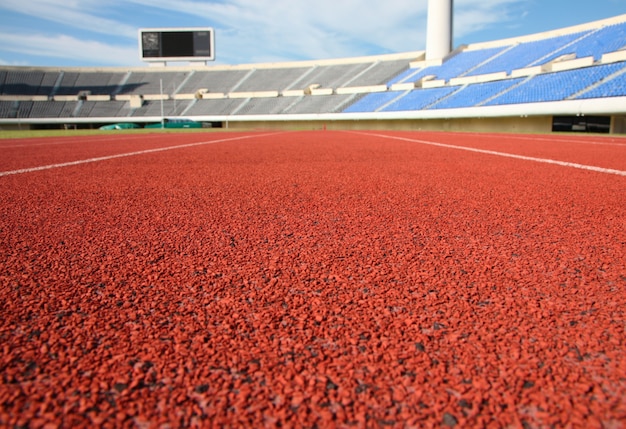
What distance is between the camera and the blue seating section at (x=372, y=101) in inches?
Answer: 1139

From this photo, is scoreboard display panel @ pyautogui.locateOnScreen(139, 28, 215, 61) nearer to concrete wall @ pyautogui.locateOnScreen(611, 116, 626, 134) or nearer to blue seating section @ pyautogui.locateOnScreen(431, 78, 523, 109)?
blue seating section @ pyautogui.locateOnScreen(431, 78, 523, 109)

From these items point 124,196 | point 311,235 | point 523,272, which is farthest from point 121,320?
point 124,196

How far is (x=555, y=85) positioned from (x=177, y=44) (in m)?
32.3

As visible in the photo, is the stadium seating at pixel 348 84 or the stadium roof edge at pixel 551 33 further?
the stadium roof edge at pixel 551 33

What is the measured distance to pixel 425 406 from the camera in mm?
633

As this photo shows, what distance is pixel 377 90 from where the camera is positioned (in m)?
31.4

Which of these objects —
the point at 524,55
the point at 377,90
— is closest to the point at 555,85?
the point at 524,55

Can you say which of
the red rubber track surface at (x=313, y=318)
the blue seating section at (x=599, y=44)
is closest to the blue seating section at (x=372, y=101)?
the blue seating section at (x=599, y=44)

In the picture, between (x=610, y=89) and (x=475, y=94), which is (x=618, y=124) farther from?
(x=475, y=94)

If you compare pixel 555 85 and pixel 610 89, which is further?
pixel 555 85

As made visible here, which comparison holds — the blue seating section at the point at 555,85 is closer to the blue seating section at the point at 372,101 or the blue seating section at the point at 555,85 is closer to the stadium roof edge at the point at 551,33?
the stadium roof edge at the point at 551,33

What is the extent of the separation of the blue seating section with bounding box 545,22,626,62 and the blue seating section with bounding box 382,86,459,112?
19.0 ft

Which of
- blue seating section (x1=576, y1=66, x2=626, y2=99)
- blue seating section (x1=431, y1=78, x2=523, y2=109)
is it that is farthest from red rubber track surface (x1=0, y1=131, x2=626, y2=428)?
blue seating section (x1=431, y1=78, x2=523, y2=109)

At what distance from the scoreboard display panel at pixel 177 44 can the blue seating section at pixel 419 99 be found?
19.7 m
